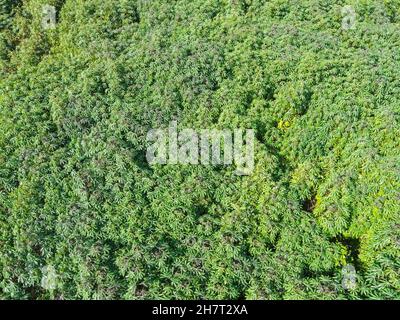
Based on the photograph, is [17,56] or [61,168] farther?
[17,56]

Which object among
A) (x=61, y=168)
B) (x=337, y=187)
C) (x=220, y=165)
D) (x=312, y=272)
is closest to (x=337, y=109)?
(x=337, y=187)
